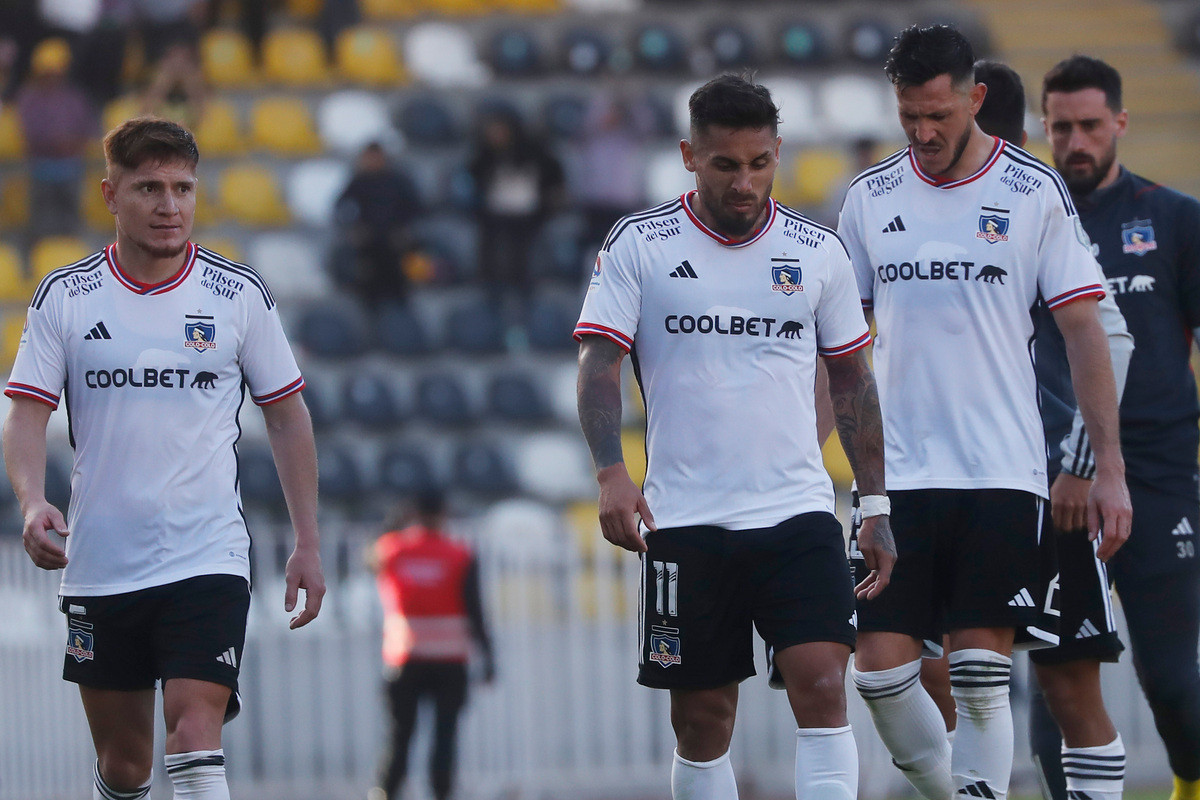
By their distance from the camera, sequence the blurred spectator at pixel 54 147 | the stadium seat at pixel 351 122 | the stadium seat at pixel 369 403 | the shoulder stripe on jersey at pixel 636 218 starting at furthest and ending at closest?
the stadium seat at pixel 351 122, the blurred spectator at pixel 54 147, the stadium seat at pixel 369 403, the shoulder stripe on jersey at pixel 636 218

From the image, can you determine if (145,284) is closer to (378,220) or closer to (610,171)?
Result: (378,220)

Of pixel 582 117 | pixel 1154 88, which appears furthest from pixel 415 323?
pixel 1154 88

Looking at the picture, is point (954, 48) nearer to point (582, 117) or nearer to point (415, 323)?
point (415, 323)

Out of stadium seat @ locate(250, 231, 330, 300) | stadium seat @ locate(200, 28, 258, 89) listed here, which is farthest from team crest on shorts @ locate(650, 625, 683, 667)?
stadium seat @ locate(200, 28, 258, 89)

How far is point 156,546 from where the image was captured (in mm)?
5293

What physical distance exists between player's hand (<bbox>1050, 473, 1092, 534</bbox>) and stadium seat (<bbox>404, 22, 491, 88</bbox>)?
1273 centimetres

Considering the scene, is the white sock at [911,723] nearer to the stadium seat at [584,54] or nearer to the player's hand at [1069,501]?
the player's hand at [1069,501]

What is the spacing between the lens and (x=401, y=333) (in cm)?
1500

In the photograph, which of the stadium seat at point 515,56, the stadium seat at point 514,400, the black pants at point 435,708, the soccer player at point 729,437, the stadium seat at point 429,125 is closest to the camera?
the soccer player at point 729,437

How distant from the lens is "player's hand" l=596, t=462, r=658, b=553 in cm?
466

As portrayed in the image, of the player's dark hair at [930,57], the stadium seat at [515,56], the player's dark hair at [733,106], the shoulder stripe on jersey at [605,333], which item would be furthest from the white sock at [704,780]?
the stadium seat at [515,56]

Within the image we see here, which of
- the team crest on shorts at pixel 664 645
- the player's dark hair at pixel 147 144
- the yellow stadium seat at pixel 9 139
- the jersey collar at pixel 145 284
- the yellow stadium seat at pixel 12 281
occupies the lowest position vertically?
the team crest on shorts at pixel 664 645

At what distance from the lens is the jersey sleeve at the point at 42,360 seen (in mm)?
5316

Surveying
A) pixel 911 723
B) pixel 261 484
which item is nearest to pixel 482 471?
pixel 261 484
